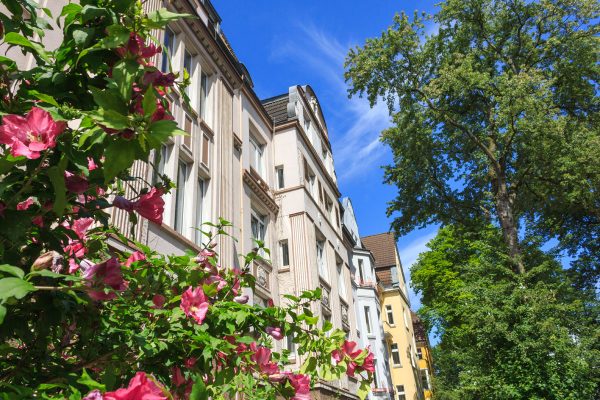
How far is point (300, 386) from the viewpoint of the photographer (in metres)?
3.17

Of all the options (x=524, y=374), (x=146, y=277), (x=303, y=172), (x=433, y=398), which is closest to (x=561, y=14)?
(x=303, y=172)

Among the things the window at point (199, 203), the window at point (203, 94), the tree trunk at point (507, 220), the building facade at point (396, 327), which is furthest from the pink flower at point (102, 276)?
the building facade at point (396, 327)

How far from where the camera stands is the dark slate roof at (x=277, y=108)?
65.0 feet

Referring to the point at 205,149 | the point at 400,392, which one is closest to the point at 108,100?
the point at 205,149

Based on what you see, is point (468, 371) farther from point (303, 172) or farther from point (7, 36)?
point (7, 36)

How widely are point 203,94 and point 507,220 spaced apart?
13.1 meters

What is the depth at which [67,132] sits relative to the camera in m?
1.74

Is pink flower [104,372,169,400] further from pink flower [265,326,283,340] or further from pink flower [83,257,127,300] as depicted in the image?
pink flower [265,326,283,340]

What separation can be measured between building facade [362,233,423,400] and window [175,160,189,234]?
29.5m

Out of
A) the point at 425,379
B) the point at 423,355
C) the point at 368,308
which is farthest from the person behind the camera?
the point at 423,355

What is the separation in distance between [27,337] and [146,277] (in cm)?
93

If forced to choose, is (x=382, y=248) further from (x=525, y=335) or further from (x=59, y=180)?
(x=59, y=180)

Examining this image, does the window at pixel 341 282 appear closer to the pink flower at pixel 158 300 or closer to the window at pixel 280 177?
the window at pixel 280 177

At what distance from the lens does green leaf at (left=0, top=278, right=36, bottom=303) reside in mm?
1353
